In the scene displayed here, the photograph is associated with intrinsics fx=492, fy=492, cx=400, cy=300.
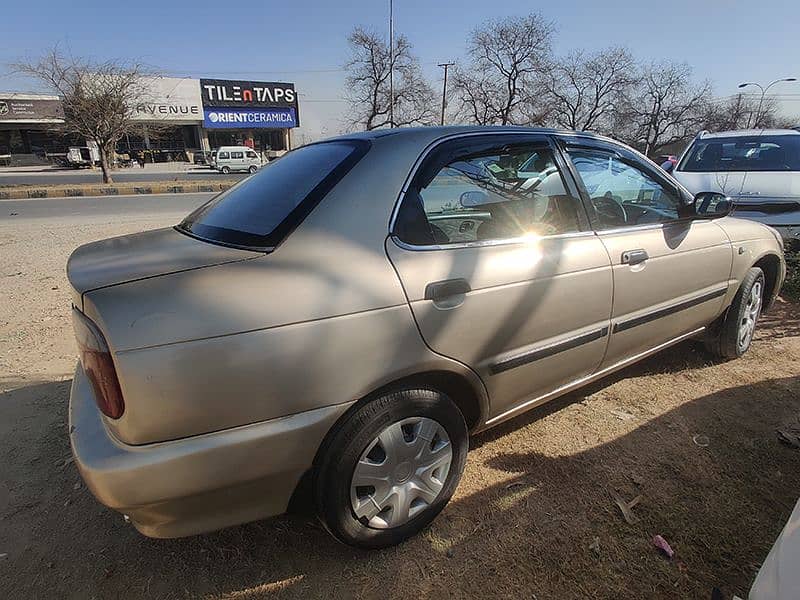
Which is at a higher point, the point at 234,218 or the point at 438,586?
the point at 234,218

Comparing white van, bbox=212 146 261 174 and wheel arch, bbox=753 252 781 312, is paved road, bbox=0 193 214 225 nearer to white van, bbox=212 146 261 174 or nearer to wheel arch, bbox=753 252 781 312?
Answer: wheel arch, bbox=753 252 781 312

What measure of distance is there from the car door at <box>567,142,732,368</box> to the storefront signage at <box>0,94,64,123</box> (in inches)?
2077

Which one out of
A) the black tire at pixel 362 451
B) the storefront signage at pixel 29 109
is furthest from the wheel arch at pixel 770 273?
the storefront signage at pixel 29 109

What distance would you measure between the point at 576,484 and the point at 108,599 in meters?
A: 2.05

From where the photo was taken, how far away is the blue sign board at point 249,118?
4634cm

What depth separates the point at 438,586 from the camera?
6.22ft

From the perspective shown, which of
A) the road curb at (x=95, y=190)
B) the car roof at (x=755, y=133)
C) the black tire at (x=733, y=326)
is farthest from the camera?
the road curb at (x=95, y=190)

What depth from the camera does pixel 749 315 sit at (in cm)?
368

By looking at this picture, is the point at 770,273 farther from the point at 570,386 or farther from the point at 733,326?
the point at 570,386

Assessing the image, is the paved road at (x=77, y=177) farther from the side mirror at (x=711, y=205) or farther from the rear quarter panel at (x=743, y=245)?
the side mirror at (x=711, y=205)

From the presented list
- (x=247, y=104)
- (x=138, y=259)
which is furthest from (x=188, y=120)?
(x=138, y=259)

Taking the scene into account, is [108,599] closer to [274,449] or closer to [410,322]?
[274,449]

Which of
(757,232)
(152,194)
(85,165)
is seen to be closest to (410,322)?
(757,232)

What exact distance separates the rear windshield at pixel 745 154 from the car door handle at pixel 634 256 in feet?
15.9
